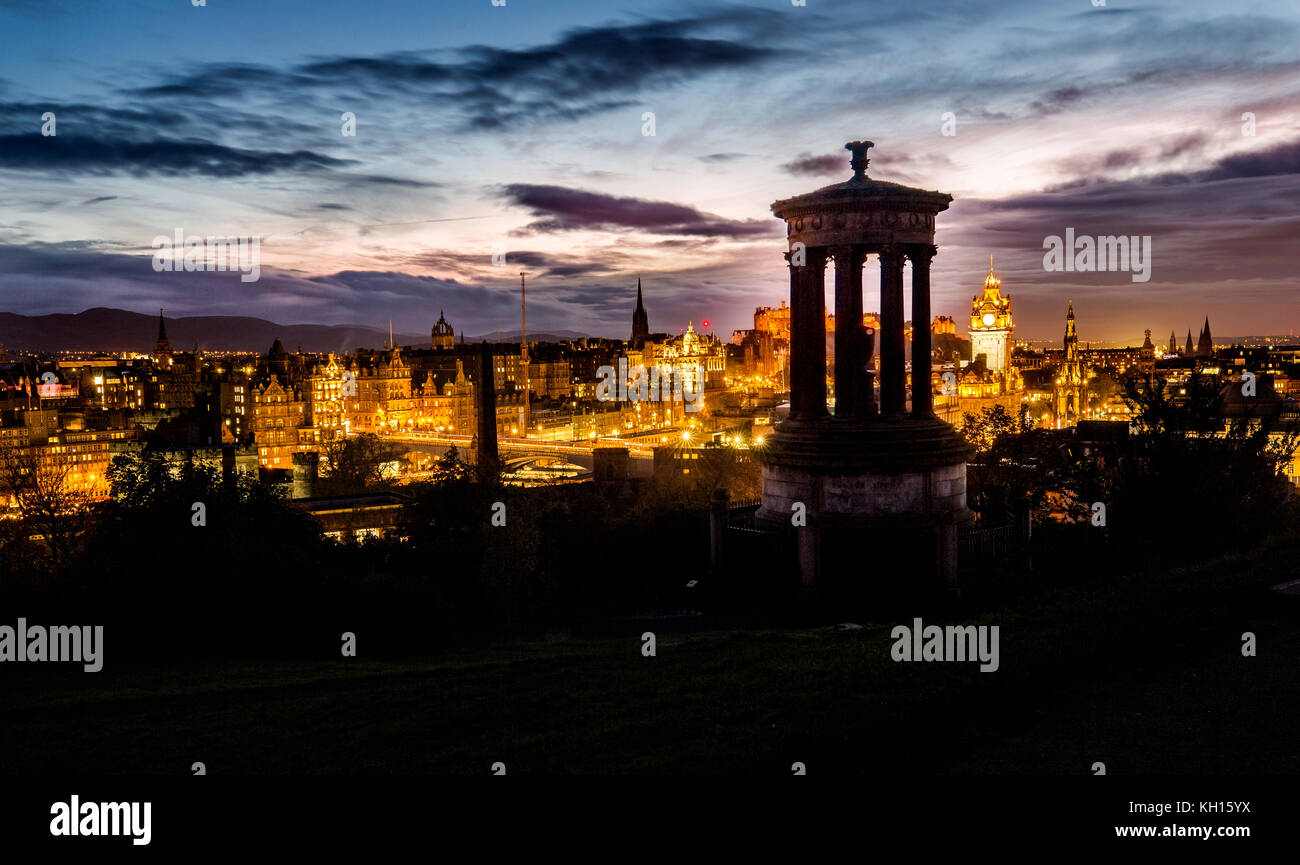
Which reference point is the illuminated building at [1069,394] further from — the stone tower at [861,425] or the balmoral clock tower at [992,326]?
the stone tower at [861,425]

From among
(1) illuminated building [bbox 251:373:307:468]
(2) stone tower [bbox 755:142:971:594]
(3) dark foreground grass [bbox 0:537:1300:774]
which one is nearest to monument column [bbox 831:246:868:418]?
(2) stone tower [bbox 755:142:971:594]

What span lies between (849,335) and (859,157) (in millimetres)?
3423

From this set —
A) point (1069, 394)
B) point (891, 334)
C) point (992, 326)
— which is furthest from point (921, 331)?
point (992, 326)

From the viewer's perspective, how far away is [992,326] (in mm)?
169750

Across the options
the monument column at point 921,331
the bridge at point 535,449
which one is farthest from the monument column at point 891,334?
the bridge at point 535,449

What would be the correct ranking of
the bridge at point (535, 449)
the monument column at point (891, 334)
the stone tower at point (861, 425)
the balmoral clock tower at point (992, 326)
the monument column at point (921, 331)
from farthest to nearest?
1. the balmoral clock tower at point (992, 326)
2. the bridge at point (535, 449)
3. the monument column at point (921, 331)
4. the monument column at point (891, 334)
5. the stone tower at point (861, 425)

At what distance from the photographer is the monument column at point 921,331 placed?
20.0 metres

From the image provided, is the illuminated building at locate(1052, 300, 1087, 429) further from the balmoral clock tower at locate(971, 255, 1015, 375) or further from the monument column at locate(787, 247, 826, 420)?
the monument column at locate(787, 247, 826, 420)

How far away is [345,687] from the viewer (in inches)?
485

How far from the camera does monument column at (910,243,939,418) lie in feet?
65.7

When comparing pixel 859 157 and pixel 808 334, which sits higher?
pixel 859 157

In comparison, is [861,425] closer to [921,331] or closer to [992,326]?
[921,331]

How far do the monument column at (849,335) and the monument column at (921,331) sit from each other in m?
1.04

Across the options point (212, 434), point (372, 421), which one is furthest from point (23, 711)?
point (372, 421)
